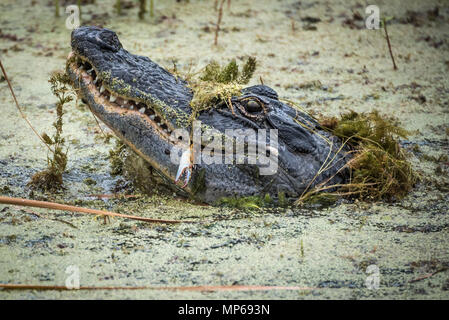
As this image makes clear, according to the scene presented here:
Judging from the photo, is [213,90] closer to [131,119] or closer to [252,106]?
[252,106]

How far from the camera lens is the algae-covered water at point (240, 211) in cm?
277

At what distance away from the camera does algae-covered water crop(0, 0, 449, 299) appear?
2.77 metres

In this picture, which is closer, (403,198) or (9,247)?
(9,247)

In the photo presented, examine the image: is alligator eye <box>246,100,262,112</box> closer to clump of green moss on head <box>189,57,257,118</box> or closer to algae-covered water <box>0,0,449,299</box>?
clump of green moss on head <box>189,57,257,118</box>

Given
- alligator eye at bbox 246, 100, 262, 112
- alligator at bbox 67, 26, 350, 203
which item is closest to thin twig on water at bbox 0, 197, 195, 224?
alligator at bbox 67, 26, 350, 203

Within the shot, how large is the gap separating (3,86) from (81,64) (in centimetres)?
253

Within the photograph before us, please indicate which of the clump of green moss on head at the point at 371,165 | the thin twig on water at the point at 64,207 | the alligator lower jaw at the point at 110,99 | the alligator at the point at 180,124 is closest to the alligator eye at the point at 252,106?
the alligator at the point at 180,124

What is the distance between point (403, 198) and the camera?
12.5 ft

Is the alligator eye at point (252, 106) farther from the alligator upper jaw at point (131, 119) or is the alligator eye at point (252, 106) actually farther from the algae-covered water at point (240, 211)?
the algae-covered water at point (240, 211)

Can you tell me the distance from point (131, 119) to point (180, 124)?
0.32 meters

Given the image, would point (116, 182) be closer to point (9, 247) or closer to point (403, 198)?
point (9, 247)

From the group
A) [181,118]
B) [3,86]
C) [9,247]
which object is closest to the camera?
[9,247]

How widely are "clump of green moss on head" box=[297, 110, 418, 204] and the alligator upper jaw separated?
0.96m
